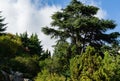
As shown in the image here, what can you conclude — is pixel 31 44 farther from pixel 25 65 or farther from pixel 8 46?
pixel 25 65

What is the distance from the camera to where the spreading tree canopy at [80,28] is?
141 feet

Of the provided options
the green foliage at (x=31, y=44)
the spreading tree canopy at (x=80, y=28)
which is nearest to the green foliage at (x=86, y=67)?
the spreading tree canopy at (x=80, y=28)

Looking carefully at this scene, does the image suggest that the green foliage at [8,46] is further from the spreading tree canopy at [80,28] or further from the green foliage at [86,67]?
the green foliage at [86,67]

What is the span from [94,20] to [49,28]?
4.49m

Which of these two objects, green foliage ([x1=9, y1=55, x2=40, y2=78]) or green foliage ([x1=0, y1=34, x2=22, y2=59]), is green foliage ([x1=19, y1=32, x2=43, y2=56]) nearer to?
green foliage ([x1=0, y1=34, x2=22, y2=59])

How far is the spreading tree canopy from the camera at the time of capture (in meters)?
42.8

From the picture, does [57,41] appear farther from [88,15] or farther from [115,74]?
[115,74]

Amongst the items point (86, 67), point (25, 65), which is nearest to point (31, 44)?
point (25, 65)

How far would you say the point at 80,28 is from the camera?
42750mm

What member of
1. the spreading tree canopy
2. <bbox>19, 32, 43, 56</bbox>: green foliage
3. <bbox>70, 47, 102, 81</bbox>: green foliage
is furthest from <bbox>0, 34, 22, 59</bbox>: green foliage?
<bbox>70, 47, 102, 81</bbox>: green foliage

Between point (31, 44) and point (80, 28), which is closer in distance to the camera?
point (80, 28)

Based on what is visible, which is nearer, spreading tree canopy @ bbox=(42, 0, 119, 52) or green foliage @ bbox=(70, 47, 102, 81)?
green foliage @ bbox=(70, 47, 102, 81)

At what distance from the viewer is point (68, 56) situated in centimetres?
4212

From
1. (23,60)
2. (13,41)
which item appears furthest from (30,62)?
(13,41)
